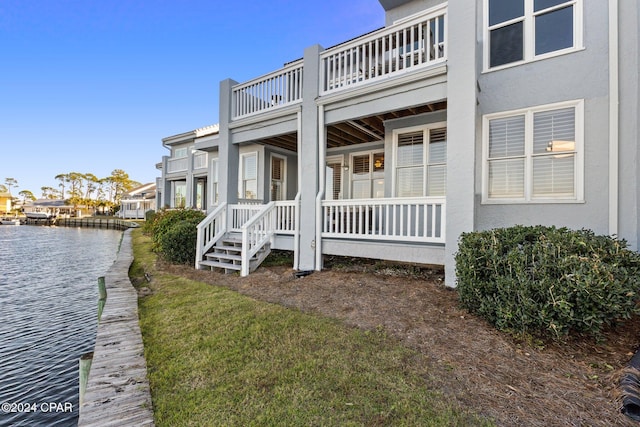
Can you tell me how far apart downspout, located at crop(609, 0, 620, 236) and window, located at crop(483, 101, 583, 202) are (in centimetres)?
42

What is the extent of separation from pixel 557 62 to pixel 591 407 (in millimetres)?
6284

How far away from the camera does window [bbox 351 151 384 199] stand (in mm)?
9461

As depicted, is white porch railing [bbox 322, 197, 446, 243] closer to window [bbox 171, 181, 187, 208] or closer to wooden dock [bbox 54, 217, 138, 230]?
window [bbox 171, 181, 187, 208]

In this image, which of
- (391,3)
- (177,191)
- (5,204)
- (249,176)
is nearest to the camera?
(391,3)

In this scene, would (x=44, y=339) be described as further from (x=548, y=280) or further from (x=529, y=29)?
(x=529, y=29)

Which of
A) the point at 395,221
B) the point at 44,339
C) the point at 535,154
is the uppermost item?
the point at 535,154

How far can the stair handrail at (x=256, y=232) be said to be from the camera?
23.0 feet

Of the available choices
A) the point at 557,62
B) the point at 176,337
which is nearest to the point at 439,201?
the point at 557,62

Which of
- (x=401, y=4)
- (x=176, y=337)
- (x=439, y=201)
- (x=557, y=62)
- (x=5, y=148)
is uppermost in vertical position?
(x=5, y=148)

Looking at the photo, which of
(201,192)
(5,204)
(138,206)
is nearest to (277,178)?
(201,192)

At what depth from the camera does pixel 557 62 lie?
5734 millimetres

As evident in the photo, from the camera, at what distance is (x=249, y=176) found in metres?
11.1

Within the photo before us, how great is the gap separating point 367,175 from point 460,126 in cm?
451

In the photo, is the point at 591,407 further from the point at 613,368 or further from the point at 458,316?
the point at 458,316
